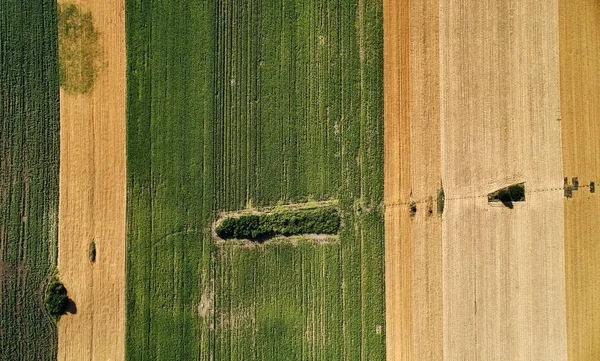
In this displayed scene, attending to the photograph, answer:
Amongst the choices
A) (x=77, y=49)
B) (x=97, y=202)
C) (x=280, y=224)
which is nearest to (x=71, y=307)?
(x=97, y=202)

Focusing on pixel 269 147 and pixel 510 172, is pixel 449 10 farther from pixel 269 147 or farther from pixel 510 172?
pixel 269 147

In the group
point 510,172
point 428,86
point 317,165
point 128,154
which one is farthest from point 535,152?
point 128,154

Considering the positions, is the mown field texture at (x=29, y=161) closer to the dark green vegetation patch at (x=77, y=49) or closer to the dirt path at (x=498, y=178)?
the dark green vegetation patch at (x=77, y=49)

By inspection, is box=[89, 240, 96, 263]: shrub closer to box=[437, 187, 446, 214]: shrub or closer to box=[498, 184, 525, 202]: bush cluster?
box=[437, 187, 446, 214]: shrub

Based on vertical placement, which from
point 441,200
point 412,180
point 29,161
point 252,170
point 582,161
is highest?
point 29,161

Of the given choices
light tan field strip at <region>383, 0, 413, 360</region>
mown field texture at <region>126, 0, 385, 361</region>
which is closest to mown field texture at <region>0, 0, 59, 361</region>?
mown field texture at <region>126, 0, 385, 361</region>

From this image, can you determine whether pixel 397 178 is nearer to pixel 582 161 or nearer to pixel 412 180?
pixel 412 180
